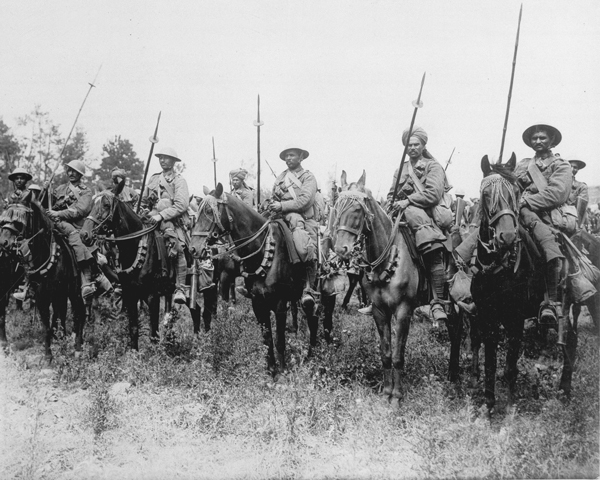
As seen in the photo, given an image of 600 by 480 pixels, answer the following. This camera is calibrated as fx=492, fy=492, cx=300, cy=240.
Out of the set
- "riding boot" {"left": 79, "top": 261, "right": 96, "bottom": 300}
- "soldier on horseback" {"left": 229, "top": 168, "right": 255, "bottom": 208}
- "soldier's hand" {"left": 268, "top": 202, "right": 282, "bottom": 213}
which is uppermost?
"soldier on horseback" {"left": 229, "top": 168, "right": 255, "bottom": 208}

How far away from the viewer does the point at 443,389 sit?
22.5ft

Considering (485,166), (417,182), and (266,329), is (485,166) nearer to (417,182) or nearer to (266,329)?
(417,182)

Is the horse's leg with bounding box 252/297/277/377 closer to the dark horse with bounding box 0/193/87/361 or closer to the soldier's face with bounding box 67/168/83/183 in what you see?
the dark horse with bounding box 0/193/87/361

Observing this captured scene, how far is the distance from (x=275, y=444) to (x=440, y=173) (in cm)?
448

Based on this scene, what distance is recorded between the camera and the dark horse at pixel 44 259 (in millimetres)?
8180

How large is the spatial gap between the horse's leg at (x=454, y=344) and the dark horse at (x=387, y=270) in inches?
41.0

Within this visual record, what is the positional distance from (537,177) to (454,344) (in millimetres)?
2940

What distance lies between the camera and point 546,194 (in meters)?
6.21

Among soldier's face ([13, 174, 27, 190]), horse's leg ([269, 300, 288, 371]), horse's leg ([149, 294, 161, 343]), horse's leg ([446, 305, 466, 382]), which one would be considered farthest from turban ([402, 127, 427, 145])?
soldier's face ([13, 174, 27, 190])

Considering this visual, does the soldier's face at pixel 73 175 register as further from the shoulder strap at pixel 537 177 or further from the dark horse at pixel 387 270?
the shoulder strap at pixel 537 177

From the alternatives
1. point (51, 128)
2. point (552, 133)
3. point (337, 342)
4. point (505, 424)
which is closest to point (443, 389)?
point (505, 424)

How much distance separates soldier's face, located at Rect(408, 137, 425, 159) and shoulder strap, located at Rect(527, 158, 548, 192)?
1.68 m

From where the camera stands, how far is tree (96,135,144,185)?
4256cm

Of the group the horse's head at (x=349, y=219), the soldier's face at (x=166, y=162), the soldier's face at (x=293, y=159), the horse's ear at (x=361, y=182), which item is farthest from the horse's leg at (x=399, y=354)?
the soldier's face at (x=166, y=162)
